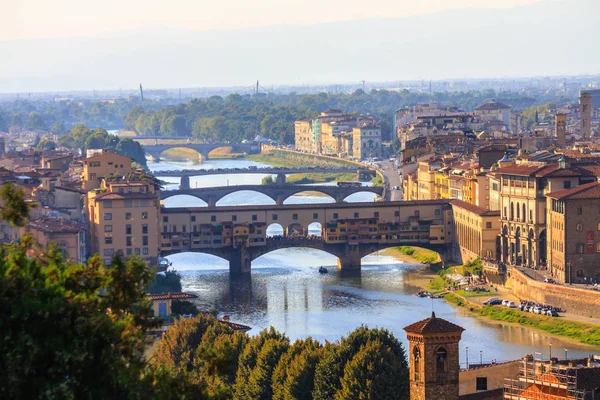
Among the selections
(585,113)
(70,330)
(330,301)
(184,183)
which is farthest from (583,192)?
(585,113)

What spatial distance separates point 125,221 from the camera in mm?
42656

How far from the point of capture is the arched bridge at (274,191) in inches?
2356

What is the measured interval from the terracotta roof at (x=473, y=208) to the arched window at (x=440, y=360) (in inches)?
913

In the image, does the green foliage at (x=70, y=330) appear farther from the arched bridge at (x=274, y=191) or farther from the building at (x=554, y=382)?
the arched bridge at (x=274, y=191)

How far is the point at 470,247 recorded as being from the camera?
4412 centimetres

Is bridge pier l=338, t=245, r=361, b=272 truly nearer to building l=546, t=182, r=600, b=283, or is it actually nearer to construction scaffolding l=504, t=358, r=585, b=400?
building l=546, t=182, r=600, b=283

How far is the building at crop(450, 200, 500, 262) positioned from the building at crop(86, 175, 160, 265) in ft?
24.9

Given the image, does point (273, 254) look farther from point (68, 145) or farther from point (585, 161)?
point (68, 145)

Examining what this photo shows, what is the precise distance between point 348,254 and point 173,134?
80.3 m

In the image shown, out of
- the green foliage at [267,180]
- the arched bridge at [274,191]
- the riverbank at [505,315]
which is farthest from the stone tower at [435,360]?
the green foliage at [267,180]

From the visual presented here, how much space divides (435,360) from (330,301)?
18477 millimetres

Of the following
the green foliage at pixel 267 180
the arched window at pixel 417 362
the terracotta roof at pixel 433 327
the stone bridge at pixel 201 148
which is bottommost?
the stone bridge at pixel 201 148

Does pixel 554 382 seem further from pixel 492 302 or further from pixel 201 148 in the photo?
pixel 201 148

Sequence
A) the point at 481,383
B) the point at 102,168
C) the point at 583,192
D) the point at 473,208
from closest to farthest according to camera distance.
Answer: the point at 481,383 < the point at 583,192 < the point at 473,208 < the point at 102,168
